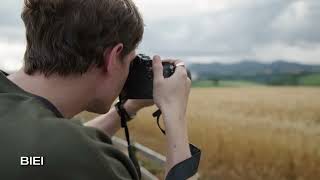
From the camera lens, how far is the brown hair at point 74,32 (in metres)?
0.86

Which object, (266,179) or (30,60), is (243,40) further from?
(30,60)

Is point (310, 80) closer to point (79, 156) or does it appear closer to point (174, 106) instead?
point (174, 106)

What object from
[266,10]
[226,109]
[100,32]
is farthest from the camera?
[226,109]

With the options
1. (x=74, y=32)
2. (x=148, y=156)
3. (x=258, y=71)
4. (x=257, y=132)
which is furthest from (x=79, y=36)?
(x=148, y=156)

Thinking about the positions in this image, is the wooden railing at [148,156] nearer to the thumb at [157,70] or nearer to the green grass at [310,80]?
the green grass at [310,80]

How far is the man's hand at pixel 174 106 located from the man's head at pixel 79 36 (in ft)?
0.39

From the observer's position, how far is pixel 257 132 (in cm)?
186

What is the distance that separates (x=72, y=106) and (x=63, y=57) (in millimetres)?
68

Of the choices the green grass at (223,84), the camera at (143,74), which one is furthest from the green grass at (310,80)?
the camera at (143,74)

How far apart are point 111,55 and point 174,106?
152 mm

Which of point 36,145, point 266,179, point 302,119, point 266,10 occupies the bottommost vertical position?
point 266,179

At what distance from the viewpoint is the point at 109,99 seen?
0.94m

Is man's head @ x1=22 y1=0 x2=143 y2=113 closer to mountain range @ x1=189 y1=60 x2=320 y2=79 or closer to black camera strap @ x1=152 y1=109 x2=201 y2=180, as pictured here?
black camera strap @ x1=152 y1=109 x2=201 y2=180

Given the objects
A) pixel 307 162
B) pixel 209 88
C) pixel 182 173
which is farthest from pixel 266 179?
pixel 182 173
